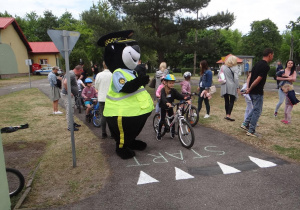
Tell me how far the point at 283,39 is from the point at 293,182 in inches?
2732

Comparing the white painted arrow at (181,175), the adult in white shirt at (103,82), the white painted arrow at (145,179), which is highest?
the adult in white shirt at (103,82)

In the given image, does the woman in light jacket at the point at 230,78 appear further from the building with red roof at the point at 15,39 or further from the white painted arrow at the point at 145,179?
the building with red roof at the point at 15,39

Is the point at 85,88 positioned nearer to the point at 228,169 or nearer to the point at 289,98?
the point at 228,169

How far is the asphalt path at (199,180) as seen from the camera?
321cm

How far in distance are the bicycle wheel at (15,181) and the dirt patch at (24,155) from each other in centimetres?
50

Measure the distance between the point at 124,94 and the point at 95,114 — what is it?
10.7 ft

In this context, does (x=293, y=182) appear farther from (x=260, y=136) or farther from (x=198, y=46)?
(x=198, y=46)

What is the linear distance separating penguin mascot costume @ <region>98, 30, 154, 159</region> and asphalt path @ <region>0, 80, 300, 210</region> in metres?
0.57

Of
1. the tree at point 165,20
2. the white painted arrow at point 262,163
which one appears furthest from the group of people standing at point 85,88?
the tree at point 165,20

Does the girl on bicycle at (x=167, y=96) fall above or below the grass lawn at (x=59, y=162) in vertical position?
above

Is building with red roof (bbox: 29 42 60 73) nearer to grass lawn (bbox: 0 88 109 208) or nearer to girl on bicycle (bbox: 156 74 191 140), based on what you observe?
grass lawn (bbox: 0 88 109 208)

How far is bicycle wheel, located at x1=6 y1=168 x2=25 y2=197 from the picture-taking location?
3.49 meters

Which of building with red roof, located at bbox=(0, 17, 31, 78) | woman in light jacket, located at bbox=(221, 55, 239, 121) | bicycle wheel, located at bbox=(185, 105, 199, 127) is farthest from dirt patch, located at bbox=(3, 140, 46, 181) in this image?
building with red roof, located at bbox=(0, 17, 31, 78)

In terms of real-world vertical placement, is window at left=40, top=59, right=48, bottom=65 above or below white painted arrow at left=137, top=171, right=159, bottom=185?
above
